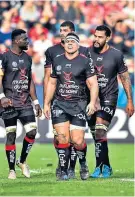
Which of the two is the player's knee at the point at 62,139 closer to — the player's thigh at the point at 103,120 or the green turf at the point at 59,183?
the green turf at the point at 59,183

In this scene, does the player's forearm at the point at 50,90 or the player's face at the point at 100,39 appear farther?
the player's face at the point at 100,39

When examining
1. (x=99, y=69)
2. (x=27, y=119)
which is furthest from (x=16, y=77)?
(x=99, y=69)

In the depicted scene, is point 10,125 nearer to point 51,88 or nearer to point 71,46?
point 51,88

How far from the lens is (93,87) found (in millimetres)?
12453

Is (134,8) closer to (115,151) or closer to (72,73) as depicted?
(115,151)

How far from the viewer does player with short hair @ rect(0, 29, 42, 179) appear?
1298 centimetres

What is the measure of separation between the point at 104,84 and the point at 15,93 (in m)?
1.50

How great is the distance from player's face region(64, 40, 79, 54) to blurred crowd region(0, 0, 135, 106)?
11.5 metres

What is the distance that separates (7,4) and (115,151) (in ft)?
28.2

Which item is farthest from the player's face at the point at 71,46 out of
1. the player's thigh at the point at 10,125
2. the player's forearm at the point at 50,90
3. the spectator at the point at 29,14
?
the spectator at the point at 29,14

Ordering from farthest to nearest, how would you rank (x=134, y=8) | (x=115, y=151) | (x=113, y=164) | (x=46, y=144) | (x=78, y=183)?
(x=134, y=8) → (x=46, y=144) → (x=115, y=151) → (x=113, y=164) → (x=78, y=183)

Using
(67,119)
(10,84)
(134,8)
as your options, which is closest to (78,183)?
(67,119)

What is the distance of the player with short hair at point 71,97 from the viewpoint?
40.6 ft

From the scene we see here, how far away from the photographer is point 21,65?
42.8 ft
